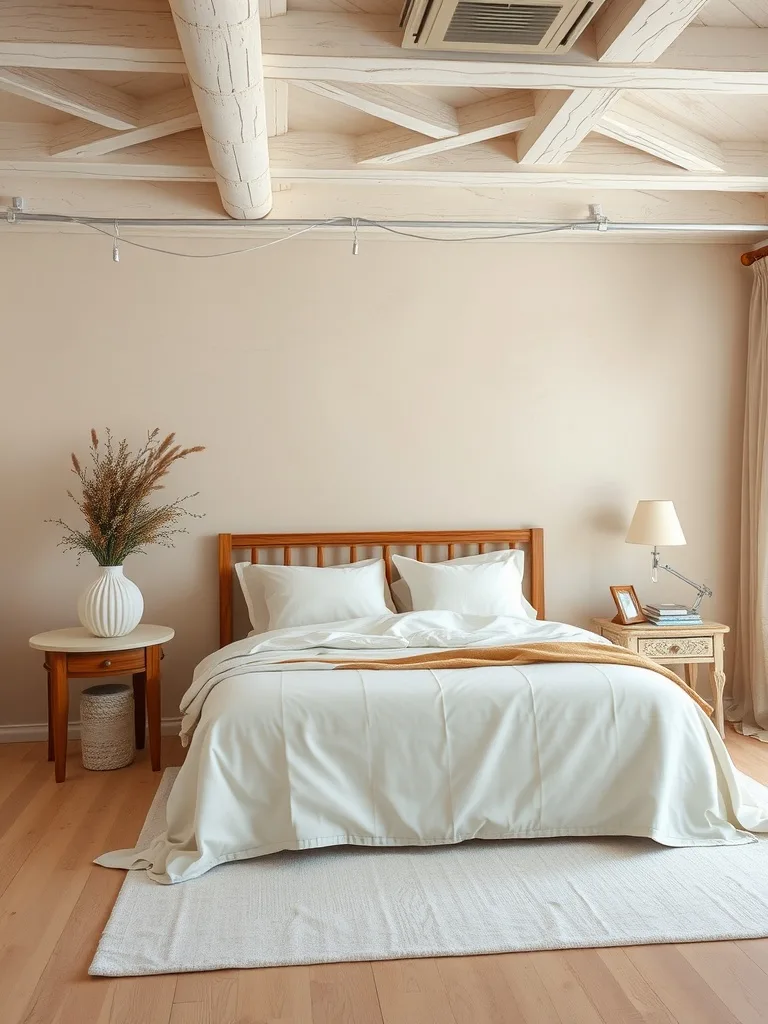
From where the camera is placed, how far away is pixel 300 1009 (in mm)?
2209

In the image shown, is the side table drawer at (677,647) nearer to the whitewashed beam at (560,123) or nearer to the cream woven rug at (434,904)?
the cream woven rug at (434,904)

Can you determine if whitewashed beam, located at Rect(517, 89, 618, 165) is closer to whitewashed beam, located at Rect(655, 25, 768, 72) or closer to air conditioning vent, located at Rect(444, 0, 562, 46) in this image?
whitewashed beam, located at Rect(655, 25, 768, 72)

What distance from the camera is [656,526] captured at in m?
4.69

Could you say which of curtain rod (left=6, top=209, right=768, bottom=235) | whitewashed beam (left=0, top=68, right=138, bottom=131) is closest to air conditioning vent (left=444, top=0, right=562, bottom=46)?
whitewashed beam (left=0, top=68, right=138, bottom=131)

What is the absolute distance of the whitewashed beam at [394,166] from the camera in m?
3.96

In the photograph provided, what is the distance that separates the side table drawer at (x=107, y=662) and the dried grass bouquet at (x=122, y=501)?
0.45m

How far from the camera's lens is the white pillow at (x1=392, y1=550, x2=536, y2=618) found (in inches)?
176

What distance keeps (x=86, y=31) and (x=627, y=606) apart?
348cm

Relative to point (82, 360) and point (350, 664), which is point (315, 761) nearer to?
point (350, 664)

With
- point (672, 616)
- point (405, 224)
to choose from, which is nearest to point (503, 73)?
point (405, 224)

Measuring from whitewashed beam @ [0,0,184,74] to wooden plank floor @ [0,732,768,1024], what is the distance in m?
2.56

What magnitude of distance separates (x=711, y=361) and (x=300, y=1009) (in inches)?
160

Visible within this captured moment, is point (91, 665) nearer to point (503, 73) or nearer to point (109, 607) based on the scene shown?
point (109, 607)

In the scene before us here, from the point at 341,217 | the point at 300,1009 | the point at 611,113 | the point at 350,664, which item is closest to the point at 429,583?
the point at 350,664
